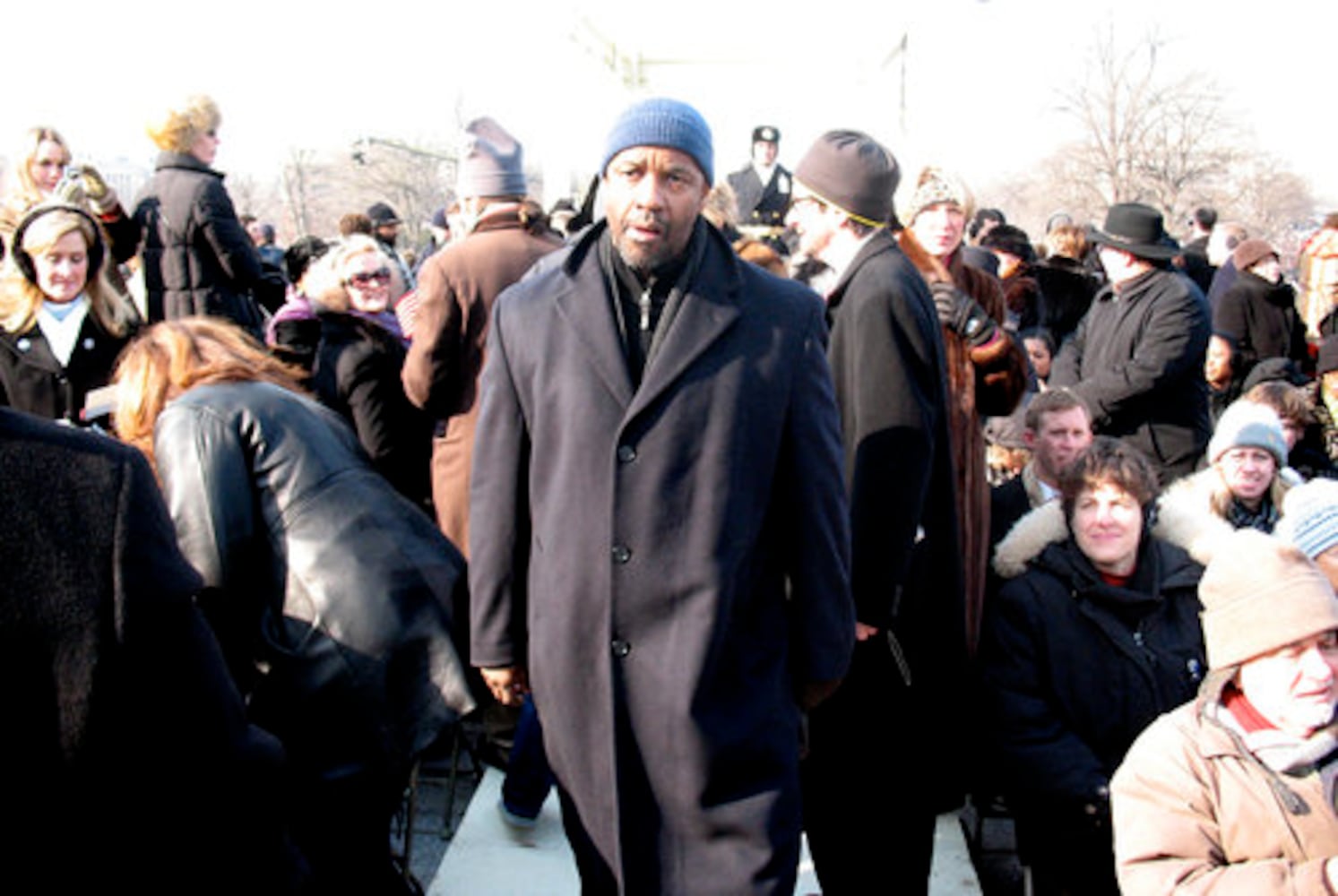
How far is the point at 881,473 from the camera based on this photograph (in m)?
2.74

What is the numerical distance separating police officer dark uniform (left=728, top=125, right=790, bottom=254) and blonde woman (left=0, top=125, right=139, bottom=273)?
528 cm

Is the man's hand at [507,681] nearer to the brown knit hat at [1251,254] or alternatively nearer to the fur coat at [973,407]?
the fur coat at [973,407]

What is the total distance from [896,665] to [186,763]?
198 centimetres

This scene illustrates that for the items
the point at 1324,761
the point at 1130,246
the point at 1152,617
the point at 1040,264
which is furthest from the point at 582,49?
the point at 1324,761

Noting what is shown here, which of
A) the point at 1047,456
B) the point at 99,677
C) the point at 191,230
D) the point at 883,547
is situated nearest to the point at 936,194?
the point at 1047,456

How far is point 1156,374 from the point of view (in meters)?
4.74

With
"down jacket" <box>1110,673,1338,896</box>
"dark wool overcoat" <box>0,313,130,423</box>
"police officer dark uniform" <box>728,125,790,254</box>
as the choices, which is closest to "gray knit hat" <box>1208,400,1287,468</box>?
"down jacket" <box>1110,673,1338,896</box>

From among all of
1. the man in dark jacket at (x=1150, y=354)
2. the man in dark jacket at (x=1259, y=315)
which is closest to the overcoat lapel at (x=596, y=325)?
the man in dark jacket at (x=1150, y=354)

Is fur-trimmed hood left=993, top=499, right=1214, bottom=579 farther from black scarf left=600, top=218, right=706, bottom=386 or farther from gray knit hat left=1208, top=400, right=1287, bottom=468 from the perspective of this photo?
black scarf left=600, top=218, right=706, bottom=386

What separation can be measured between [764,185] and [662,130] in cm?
768

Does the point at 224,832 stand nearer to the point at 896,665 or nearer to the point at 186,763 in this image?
the point at 186,763

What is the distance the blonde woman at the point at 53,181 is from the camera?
17.8 feet

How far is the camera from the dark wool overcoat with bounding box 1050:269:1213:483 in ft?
15.6

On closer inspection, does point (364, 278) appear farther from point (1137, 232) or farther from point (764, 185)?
point (764, 185)
